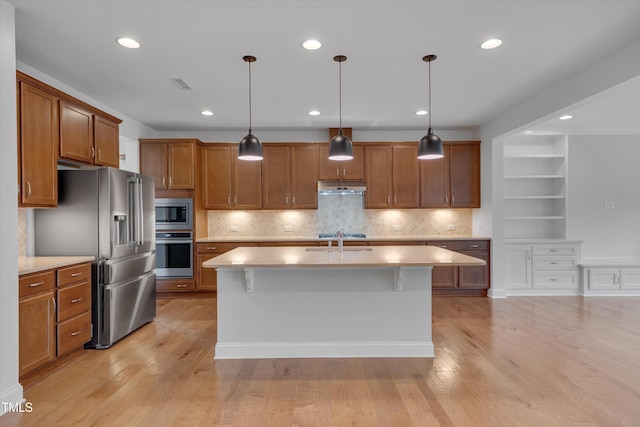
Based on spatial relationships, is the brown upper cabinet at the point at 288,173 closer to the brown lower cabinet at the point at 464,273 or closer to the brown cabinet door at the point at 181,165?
the brown cabinet door at the point at 181,165

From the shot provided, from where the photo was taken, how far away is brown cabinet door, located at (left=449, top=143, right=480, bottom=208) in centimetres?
592

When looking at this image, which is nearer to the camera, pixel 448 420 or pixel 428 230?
pixel 448 420

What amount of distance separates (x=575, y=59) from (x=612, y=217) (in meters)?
3.87

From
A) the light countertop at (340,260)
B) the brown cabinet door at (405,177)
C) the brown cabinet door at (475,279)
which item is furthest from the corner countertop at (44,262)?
the brown cabinet door at (475,279)

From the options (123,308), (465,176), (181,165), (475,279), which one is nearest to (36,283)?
(123,308)

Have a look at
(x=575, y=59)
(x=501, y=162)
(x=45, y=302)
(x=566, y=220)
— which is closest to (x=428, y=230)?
(x=501, y=162)

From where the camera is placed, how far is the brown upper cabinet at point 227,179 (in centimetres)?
585

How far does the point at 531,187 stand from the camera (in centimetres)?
609

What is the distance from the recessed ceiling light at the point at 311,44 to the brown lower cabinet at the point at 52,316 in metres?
2.65

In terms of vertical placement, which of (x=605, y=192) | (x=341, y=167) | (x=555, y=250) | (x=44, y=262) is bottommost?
(x=555, y=250)

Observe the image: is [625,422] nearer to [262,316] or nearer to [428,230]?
[262,316]

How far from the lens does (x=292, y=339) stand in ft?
10.8

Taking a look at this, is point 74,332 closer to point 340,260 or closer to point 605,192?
point 340,260

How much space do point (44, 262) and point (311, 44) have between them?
2770mm
